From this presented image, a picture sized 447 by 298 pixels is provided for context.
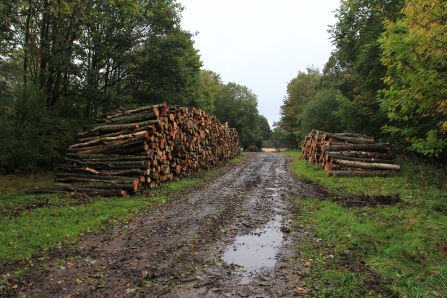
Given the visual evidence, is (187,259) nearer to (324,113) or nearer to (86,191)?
(86,191)

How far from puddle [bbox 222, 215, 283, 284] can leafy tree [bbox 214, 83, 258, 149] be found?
171 ft

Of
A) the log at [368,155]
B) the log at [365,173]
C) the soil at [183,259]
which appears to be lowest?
the soil at [183,259]

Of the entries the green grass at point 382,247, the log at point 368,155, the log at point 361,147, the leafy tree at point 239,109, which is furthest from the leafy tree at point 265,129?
the green grass at point 382,247

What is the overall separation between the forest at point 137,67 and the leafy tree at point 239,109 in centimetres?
3092

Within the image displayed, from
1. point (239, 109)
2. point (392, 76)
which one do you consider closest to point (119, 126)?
point (392, 76)

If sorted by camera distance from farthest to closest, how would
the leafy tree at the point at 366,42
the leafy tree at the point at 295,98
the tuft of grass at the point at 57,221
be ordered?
1. the leafy tree at the point at 295,98
2. the leafy tree at the point at 366,42
3. the tuft of grass at the point at 57,221

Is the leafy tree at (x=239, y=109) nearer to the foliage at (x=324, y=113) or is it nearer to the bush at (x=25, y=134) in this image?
the foliage at (x=324, y=113)

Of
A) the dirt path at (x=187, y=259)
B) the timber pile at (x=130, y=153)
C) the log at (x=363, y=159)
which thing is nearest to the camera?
the dirt path at (x=187, y=259)

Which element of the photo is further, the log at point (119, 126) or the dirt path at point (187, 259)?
the log at point (119, 126)

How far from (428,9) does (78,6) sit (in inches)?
458

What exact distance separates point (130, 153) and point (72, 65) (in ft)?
24.7

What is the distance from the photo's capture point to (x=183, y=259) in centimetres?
526

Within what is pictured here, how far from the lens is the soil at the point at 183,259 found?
4246 mm

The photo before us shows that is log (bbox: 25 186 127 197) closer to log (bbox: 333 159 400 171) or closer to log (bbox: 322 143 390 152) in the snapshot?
log (bbox: 333 159 400 171)
